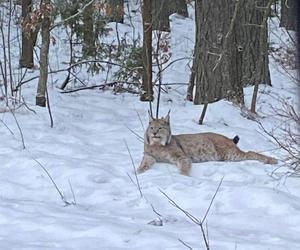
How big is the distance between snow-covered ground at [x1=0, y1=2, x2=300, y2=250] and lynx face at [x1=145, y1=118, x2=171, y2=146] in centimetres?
25

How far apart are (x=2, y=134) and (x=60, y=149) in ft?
3.26

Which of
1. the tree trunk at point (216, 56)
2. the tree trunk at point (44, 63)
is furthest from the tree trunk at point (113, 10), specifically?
the tree trunk at point (216, 56)

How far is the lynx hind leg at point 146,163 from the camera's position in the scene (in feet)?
26.6

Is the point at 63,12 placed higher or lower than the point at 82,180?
higher

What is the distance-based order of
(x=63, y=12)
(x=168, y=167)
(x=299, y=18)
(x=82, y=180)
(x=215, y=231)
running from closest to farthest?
(x=299, y=18) < (x=215, y=231) < (x=82, y=180) < (x=168, y=167) < (x=63, y=12)

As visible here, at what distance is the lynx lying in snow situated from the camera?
28.1 ft

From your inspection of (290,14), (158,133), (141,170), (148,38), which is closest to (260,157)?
(158,133)

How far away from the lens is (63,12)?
42.5 ft

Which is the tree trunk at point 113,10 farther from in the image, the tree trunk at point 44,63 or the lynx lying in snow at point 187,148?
the lynx lying in snow at point 187,148

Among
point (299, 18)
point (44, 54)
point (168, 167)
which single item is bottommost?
point (168, 167)

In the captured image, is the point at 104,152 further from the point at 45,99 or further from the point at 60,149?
the point at 45,99

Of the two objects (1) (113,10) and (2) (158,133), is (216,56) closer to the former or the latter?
(1) (113,10)

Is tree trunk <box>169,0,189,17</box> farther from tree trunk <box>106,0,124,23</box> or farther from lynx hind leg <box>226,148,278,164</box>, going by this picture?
lynx hind leg <box>226,148,278,164</box>

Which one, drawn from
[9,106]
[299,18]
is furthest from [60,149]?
[299,18]
